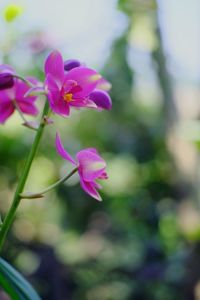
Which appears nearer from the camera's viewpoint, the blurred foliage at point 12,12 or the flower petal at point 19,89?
the flower petal at point 19,89

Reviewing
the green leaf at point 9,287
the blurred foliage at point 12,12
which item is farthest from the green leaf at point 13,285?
the blurred foliage at point 12,12

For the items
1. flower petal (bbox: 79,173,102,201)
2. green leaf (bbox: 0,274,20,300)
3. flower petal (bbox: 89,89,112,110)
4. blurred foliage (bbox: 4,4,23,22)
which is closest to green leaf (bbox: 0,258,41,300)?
green leaf (bbox: 0,274,20,300)

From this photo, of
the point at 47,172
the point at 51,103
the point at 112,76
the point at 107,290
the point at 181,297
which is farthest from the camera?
the point at 112,76

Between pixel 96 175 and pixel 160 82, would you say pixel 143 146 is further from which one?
pixel 96 175

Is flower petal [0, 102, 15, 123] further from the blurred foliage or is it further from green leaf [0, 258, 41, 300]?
the blurred foliage

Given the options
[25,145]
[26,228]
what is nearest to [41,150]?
[25,145]

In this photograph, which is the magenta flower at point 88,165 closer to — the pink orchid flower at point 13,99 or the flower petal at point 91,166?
the flower petal at point 91,166
